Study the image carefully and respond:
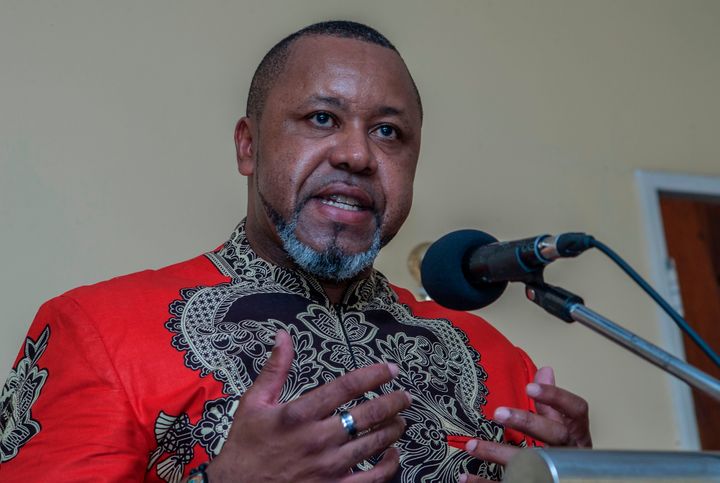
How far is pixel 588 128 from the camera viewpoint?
291cm

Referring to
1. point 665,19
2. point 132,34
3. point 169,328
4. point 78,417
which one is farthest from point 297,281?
point 665,19

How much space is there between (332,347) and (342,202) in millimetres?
283

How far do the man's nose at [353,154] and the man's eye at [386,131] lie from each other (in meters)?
0.07

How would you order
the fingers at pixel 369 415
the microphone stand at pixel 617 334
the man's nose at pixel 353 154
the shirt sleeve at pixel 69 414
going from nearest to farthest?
the microphone stand at pixel 617 334 < the fingers at pixel 369 415 < the shirt sleeve at pixel 69 414 < the man's nose at pixel 353 154

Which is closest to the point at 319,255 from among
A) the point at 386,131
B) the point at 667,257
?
the point at 386,131

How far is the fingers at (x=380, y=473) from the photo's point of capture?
1191 mm

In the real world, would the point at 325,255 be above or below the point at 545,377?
above

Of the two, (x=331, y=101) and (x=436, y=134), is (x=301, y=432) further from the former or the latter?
(x=436, y=134)

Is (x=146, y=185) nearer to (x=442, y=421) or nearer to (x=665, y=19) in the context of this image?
(x=442, y=421)

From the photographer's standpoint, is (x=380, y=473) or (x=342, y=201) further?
(x=342, y=201)

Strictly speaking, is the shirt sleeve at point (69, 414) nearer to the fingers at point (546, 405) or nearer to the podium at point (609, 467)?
the fingers at point (546, 405)

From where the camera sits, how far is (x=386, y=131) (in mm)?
1821


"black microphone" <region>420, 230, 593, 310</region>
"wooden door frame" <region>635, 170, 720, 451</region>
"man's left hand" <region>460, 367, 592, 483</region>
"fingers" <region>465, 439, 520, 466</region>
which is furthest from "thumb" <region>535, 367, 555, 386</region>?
"wooden door frame" <region>635, 170, 720, 451</region>

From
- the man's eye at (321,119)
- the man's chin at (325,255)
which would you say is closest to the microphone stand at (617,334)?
the man's chin at (325,255)
